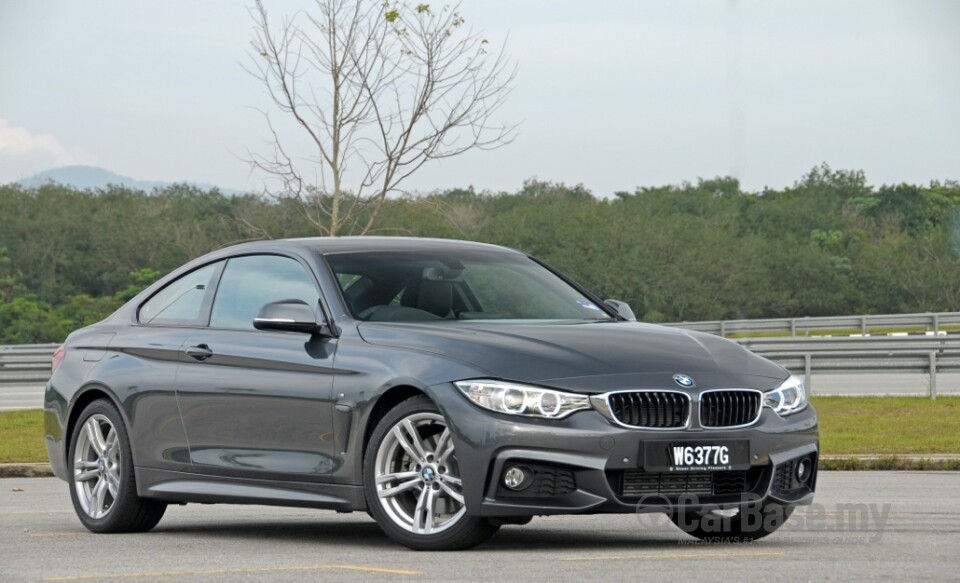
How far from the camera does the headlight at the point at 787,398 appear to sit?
775 cm

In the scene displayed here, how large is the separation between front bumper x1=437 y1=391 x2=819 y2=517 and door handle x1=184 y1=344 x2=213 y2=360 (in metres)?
1.94

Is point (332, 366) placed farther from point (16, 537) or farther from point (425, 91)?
point (425, 91)

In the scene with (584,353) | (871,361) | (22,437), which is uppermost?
(584,353)

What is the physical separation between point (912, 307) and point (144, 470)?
78148mm

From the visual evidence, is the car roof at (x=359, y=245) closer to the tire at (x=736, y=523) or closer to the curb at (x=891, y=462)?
the tire at (x=736, y=523)

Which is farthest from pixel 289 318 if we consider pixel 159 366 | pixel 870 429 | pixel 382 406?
pixel 870 429

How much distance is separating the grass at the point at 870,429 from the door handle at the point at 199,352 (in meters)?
7.43

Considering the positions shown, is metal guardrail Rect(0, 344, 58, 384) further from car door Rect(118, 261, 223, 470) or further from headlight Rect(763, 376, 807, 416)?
headlight Rect(763, 376, 807, 416)

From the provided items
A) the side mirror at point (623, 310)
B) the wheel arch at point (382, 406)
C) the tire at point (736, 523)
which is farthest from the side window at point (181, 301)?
the tire at point (736, 523)

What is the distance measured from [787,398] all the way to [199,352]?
314 centimetres

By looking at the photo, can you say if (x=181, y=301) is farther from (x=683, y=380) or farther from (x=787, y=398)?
(x=787, y=398)

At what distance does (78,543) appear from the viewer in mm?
8695

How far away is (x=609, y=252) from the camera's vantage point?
92438 mm

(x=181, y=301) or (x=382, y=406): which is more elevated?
(x=181, y=301)
